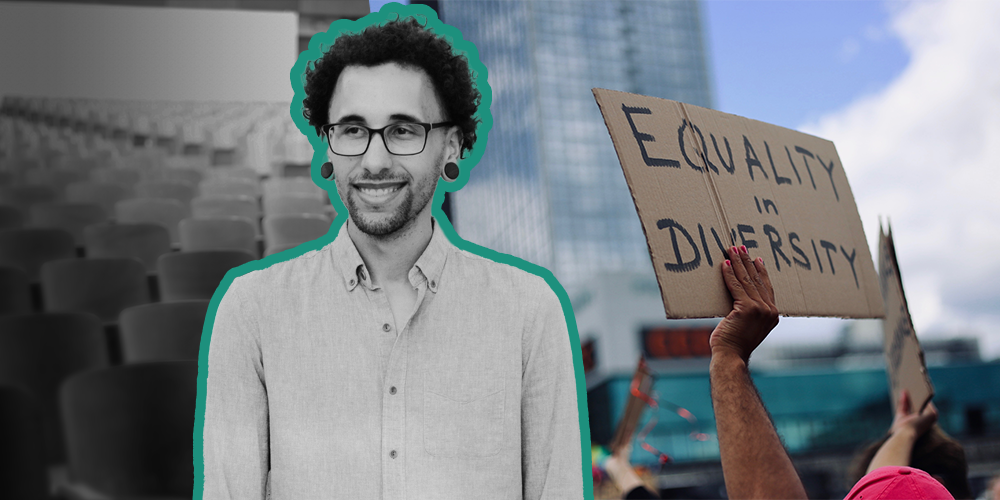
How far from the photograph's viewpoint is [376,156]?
127cm

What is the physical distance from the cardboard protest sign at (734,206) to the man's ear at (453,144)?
328 millimetres

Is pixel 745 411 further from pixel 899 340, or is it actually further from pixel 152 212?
pixel 152 212

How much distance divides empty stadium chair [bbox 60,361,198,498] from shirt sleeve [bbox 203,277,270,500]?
422 mm

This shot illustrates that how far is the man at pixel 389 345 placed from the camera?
3.92 ft

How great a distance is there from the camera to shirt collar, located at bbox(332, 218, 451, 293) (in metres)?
1.33

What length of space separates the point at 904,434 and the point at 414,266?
1.59 metres

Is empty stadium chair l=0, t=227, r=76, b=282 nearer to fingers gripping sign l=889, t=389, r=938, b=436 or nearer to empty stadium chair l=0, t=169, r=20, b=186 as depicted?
empty stadium chair l=0, t=169, r=20, b=186

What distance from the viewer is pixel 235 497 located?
1151mm

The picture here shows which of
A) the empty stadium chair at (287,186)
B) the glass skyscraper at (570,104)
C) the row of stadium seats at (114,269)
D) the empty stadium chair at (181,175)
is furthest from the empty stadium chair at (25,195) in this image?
the glass skyscraper at (570,104)

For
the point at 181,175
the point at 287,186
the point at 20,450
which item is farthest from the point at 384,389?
the point at 181,175

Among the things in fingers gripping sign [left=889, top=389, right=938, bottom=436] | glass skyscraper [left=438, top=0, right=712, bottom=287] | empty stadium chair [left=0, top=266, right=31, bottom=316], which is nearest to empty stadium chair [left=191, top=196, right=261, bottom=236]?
empty stadium chair [left=0, top=266, right=31, bottom=316]

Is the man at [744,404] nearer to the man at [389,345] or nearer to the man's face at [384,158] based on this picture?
the man at [389,345]

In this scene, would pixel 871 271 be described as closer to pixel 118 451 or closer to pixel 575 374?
pixel 575 374

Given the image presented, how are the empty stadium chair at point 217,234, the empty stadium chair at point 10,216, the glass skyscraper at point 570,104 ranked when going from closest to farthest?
the empty stadium chair at point 10,216, the empty stadium chair at point 217,234, the glass skyscraper at point 570,104
